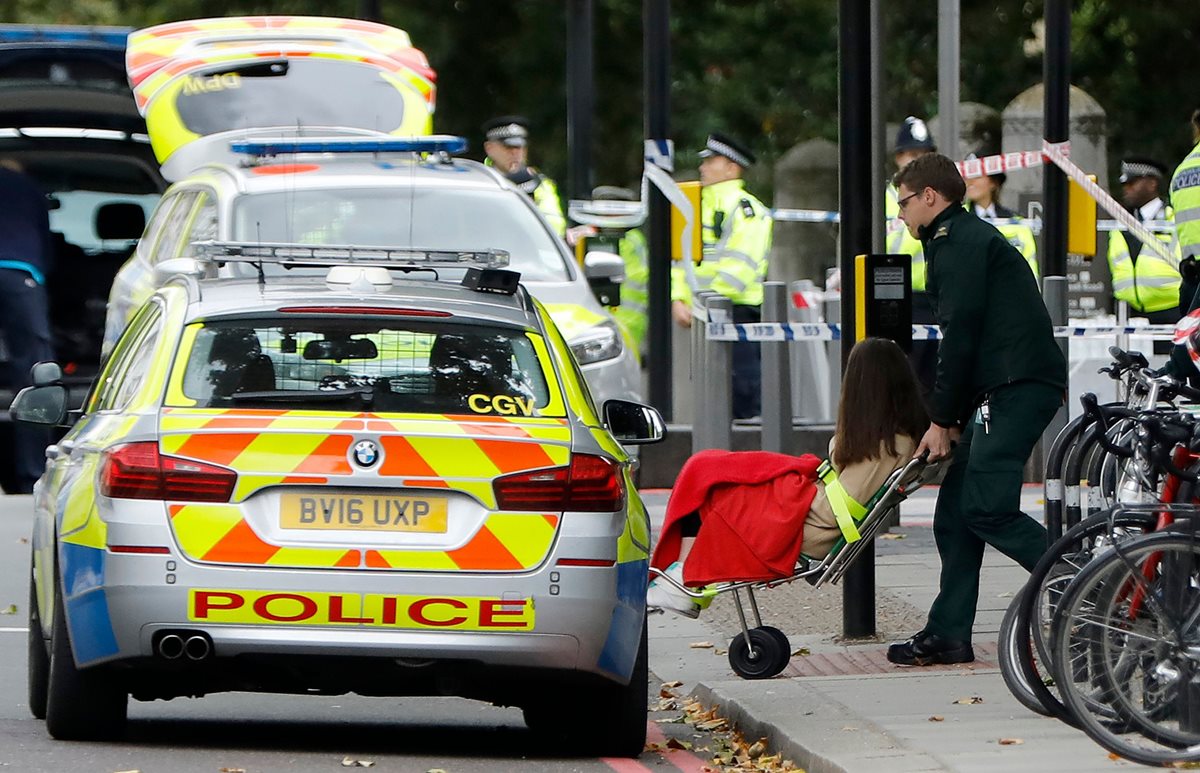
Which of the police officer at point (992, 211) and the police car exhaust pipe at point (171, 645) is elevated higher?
the police officer at point (992, 211)

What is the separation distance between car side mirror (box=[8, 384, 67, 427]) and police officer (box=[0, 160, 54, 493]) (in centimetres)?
753

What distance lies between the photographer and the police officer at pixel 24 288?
54.4 ft

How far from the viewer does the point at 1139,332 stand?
52.4ft

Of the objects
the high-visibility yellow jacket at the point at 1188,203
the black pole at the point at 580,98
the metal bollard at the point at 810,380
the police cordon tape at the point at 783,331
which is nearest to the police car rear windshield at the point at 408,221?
the police cordon tape at the point at 783,331

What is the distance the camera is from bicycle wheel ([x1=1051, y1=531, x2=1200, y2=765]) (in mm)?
7207

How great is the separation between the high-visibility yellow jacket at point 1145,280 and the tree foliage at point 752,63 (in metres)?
13.7

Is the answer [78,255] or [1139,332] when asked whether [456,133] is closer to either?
[78,255]

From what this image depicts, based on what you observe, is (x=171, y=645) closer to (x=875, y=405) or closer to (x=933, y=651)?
(x=875, y=405)

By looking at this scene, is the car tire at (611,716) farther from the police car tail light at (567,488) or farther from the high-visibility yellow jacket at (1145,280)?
the high-visibility yellow jacket at (1145,280)

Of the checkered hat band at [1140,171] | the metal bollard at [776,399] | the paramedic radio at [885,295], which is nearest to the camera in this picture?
the paramedic radio at [885,295]

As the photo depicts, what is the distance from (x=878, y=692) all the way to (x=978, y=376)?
1.26 metres

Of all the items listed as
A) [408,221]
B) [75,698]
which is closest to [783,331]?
[408,221]

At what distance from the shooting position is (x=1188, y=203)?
34.4 ft

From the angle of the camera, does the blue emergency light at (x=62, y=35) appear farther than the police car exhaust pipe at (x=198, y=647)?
Yes
